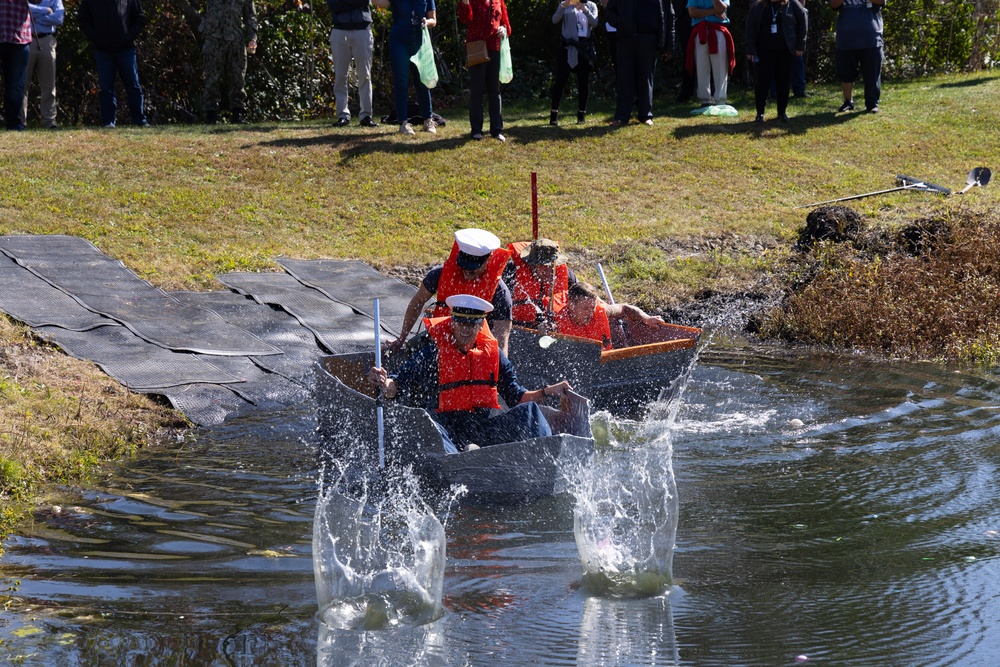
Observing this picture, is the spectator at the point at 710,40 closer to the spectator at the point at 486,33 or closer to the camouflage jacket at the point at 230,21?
the spectator at the point at 486,33

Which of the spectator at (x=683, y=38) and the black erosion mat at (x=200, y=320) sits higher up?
the spectator at (x=683, y=38)

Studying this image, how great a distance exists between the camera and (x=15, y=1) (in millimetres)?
16172

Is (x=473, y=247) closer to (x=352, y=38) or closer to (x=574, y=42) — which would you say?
(x=352, y=38)

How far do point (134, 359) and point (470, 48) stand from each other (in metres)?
7.45

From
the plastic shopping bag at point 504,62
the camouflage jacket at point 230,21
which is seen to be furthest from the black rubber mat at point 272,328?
the camouflage jacket at point 230,21

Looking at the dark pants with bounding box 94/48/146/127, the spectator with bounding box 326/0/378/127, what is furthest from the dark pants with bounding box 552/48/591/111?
the dark pants with bounding box 94/48/146/127

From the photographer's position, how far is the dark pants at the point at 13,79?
1655cm

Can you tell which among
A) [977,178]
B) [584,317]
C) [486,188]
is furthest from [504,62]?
[584,317]

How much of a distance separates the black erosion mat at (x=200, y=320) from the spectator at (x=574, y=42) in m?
5.82

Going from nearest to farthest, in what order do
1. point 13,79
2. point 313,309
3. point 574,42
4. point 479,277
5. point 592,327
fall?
point 479,277
point 592,327
point 313,309
point 13,79
point 574,42

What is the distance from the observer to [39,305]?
37.3 feet

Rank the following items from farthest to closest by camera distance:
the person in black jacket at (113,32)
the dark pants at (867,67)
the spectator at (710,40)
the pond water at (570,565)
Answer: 1. the dark pants at (867,67)
2. the spectator at (710,40)
3. the person in black jacket at (113,32)
4. the pond water at (570,565)

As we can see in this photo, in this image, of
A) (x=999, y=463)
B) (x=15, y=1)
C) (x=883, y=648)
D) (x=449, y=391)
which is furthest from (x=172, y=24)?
(x=883, y=648)

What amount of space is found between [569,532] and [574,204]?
9289 millimetres
